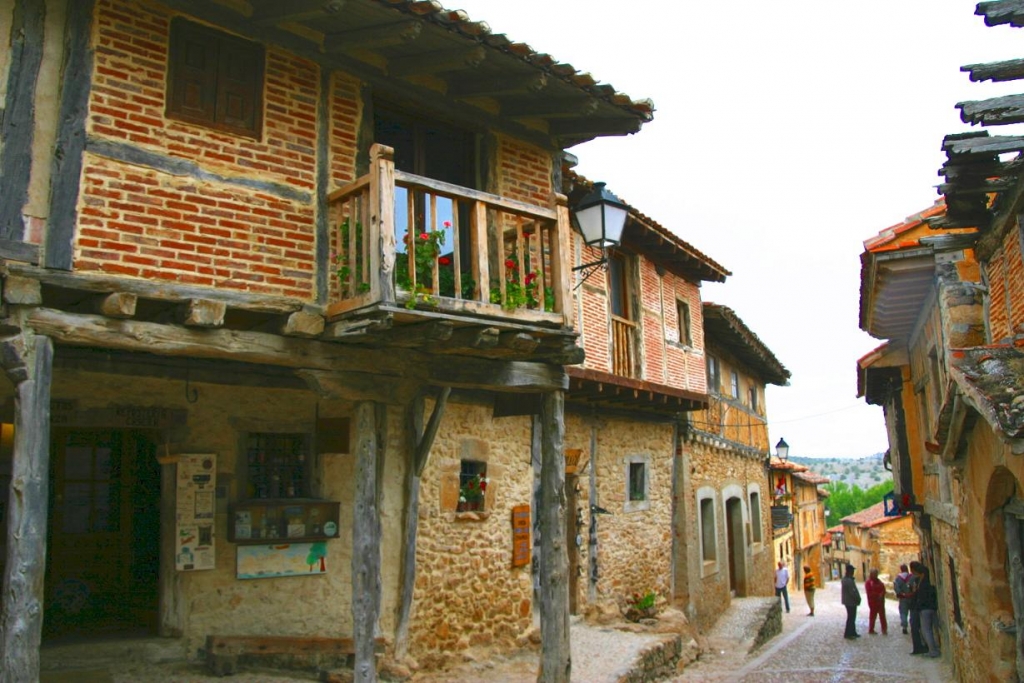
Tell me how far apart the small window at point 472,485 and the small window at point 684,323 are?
21.1 feet

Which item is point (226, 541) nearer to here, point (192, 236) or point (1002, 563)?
point (192, 236)

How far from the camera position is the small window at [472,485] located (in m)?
9.24

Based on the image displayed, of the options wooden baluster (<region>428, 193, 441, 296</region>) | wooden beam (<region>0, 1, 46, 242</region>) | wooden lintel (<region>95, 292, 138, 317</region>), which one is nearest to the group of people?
wooden baluster (<region>428, 193, 441, 296</region>)

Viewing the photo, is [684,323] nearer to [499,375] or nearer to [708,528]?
[708,528]

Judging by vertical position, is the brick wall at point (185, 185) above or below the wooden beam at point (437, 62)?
below

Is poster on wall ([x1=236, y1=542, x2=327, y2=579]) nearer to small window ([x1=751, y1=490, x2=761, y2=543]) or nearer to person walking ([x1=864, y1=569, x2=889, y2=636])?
person walking ([x1=864, y1=569, x2=889, y2=636])

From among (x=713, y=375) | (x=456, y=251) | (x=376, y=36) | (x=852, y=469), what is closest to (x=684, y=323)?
(x=713, y=375)

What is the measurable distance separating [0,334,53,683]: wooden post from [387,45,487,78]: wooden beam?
11.6 ft

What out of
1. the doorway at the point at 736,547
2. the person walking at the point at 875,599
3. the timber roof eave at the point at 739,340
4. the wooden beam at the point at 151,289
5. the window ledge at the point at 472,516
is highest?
the timber roof eave at the point at 739,340

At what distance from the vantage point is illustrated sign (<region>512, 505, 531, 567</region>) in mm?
9742

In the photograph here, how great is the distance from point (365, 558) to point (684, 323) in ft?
32.7

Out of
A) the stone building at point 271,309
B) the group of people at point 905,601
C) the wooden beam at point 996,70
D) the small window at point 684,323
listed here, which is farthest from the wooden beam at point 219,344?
the group of people at point 905,601

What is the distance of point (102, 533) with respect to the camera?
24.9 feet

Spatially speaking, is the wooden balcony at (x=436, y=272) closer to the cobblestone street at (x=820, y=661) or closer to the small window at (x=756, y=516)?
the cobblestone street at (x=820, y=661)
